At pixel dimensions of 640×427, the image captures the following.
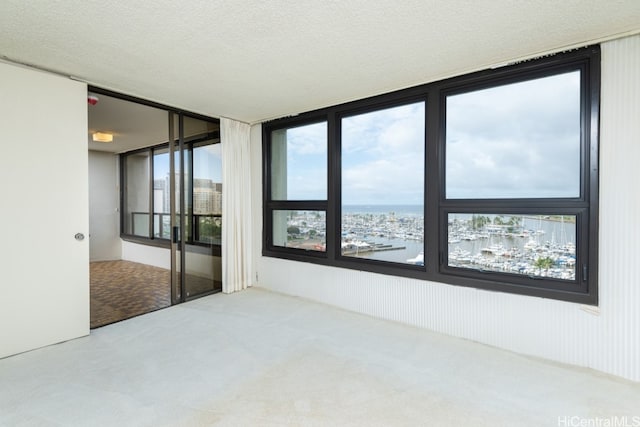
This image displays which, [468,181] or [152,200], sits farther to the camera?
[152,200]

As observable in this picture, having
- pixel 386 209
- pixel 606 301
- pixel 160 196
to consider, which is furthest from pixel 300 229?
pixel 606 301

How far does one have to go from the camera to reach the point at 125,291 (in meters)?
4.40

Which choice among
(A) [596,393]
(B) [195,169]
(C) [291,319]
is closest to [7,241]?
(B) [195,169]

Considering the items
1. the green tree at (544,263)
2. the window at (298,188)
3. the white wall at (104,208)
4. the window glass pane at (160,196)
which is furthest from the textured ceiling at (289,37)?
the white wall at (104,208)

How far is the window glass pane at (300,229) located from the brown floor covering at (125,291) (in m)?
1.68

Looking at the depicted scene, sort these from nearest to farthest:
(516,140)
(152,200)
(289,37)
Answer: (289,37) < (516,140) < (152,200)

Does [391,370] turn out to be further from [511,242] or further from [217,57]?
[217,57]

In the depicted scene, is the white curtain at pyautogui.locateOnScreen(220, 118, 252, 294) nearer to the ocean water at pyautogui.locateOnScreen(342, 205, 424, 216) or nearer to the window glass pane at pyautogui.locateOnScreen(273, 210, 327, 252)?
the window glass pane at pyautogui.locateOnScreen(273, 210, 327, 252)

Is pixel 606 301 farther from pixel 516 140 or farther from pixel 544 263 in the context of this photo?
pixel 516 140

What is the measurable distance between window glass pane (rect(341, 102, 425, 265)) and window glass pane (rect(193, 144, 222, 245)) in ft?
5.75

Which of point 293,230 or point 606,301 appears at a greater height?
point 293,230

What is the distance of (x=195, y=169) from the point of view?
13.4 ft

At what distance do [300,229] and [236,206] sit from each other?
3.18 ft

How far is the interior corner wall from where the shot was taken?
2174 millimetres
